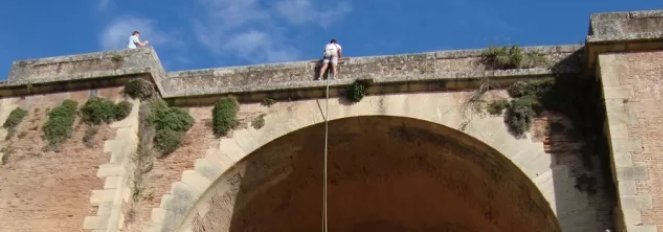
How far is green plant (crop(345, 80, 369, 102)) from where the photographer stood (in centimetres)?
1270

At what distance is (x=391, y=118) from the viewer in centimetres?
1253

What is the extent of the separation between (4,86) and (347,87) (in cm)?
532

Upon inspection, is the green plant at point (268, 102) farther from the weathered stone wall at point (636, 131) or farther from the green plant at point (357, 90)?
the weathered stone wall at point (636, 131)

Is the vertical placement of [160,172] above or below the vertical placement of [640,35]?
below

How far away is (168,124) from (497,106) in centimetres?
468

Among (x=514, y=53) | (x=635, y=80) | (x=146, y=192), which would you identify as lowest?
(x=146, y=192)

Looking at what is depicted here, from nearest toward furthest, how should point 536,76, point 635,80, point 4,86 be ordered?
1. point 635,80
2. point 536,76
3. point 4,86

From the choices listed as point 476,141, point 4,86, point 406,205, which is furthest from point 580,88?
point 4,86

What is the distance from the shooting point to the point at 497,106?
12266mm

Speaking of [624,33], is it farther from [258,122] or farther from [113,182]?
[113,182]

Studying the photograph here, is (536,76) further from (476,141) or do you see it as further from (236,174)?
(236,174)

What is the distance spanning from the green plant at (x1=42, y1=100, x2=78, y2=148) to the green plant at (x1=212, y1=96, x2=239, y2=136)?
2.07 metres

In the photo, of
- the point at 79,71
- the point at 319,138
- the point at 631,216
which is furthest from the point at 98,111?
the point at 631,216

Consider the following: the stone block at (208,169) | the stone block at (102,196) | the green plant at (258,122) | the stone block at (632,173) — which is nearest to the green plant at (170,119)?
the stone block at (208,169)
